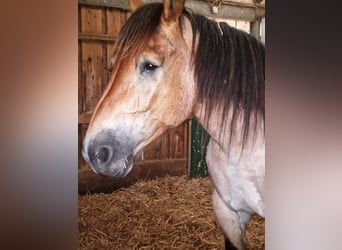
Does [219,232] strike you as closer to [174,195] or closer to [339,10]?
[174,195]

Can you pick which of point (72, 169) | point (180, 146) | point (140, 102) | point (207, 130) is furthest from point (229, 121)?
point (72, 169)

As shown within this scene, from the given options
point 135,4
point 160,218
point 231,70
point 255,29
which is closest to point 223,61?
point 231,70

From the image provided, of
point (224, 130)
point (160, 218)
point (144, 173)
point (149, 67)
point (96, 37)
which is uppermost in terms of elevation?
point (96, 37)

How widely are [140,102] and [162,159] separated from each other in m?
0.22

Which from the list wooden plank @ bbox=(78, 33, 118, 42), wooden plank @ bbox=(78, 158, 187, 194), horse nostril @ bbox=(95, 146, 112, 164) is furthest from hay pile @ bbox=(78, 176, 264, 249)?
wooden plank @ bbox=(78, 33, 118, 42)

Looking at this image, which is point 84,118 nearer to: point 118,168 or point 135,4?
point 118,168

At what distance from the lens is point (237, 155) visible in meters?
1.83

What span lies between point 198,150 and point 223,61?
0.33 m

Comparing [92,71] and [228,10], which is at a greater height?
[228,10]

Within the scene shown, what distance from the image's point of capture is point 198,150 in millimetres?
1818

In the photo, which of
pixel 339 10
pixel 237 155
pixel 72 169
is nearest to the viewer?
pixel 339 10

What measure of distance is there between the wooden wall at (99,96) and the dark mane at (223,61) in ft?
0.18

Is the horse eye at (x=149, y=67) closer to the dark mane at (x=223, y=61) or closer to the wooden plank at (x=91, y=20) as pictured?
the dark mane at (x=223, y=61)

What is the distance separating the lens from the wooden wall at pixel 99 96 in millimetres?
1828
